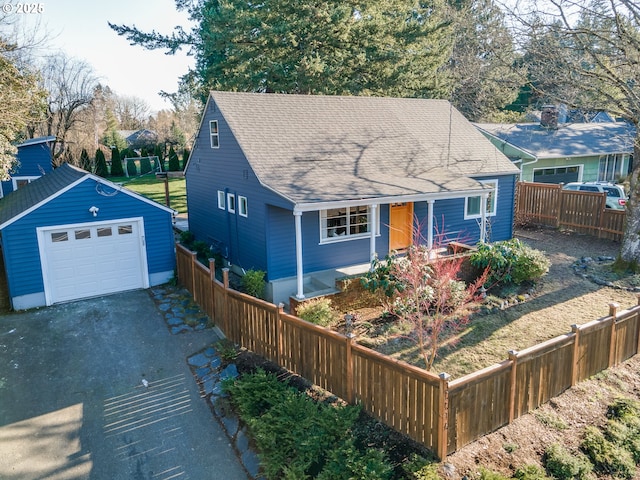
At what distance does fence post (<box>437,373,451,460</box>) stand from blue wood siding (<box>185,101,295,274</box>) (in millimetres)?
6648

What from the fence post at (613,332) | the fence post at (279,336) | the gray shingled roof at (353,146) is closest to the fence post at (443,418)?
the fence post at (279,336)

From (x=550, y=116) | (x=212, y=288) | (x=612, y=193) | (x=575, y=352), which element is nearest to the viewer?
(x=575, y=352)

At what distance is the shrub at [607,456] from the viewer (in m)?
6.46

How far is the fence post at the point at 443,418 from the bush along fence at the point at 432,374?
0.04ft

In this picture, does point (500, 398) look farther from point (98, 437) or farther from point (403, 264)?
point (98, 437)

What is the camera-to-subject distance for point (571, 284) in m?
13.1

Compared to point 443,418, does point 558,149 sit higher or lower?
higher

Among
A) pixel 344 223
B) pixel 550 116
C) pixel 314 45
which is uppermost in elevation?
pixel 314 45

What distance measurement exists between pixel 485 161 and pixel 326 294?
9044 mm

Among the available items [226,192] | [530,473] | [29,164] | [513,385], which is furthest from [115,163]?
[530,473]

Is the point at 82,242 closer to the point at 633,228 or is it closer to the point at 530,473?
the point at 530,473

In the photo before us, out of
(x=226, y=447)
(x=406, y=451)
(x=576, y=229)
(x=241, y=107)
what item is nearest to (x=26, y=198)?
(x=241, y=107)

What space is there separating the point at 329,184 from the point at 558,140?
20056 mm

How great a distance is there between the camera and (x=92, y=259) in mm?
12875
